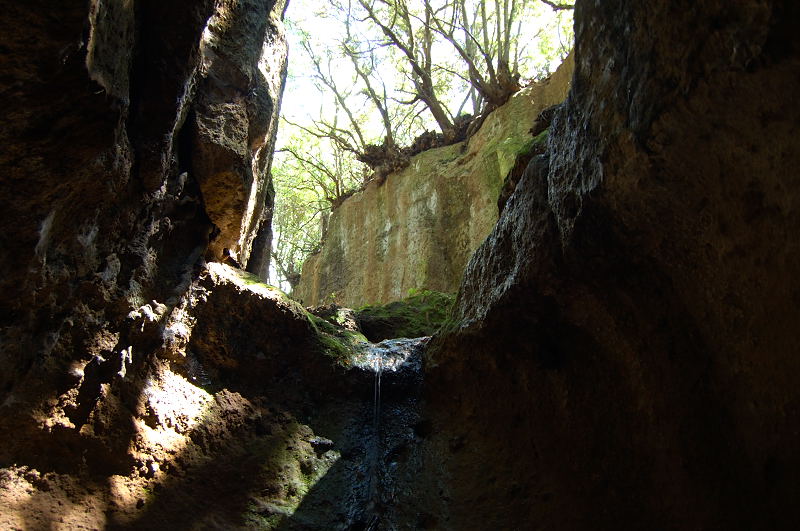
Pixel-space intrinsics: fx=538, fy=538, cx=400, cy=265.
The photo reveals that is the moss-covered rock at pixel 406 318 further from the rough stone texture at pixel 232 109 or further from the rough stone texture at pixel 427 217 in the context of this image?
the rough stone texture at pixel 232 109

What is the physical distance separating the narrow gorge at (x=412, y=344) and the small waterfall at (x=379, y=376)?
3 cm

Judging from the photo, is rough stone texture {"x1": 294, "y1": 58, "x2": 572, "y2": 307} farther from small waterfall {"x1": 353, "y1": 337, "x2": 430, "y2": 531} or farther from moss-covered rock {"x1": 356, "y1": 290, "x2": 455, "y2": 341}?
small waterfall {"x1": 353, "y1": 337, "x2": 430, "y2": 531}

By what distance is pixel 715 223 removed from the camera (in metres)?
3.00

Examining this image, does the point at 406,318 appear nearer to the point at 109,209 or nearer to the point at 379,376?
the point at 379,376

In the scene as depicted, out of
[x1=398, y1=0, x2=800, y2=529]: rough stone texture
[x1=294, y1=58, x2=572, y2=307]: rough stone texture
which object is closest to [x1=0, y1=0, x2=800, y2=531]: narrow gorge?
[x1=398, y1=0, x2=800, y2=529]: rough stone texture

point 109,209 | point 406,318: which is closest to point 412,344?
point 406,318

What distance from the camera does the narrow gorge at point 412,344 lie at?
2.75 meters

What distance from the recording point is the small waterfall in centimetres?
475

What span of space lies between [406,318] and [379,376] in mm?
2910

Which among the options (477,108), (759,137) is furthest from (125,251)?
(477,108)

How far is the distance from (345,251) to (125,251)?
12024 millimetres

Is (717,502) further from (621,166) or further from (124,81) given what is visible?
(124,81)

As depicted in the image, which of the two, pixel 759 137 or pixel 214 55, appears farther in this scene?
pixel 214 55

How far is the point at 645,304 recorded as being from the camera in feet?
12.0
